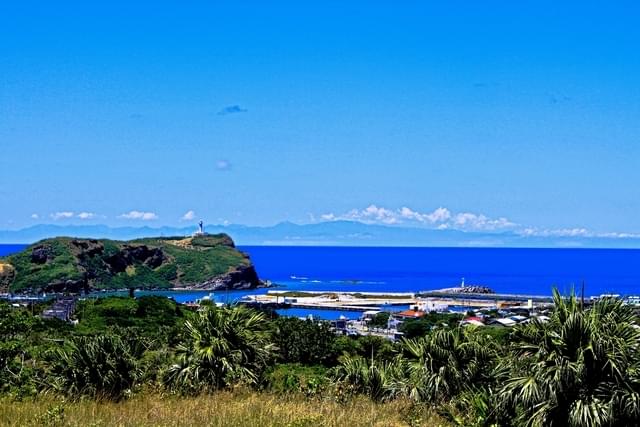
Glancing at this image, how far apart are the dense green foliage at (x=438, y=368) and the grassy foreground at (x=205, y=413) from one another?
0.91 meters

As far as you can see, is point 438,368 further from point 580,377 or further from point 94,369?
point 94,369

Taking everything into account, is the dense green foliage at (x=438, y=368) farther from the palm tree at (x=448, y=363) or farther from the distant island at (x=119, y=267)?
the distant island at (x=119, y=267)

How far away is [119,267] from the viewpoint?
179 meters

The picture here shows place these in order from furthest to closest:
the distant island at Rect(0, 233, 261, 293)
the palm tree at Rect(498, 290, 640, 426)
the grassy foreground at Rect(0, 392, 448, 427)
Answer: the distant island at Rect(0, 233, 261, 293)
the palm tree at Rect(498, 290, 640, 426)
the grassy foreground at Rect(0, 392, 448, 427)

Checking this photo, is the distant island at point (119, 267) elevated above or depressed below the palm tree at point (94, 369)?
below

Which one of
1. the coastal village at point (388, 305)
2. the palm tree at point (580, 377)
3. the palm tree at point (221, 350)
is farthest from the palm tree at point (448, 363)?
the coastal village at point (388, 305)

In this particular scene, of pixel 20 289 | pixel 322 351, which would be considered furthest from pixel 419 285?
pixel 322 351

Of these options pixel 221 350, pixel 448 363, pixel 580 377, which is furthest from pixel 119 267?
pixel 580 377

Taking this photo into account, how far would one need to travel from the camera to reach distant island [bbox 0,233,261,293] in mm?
157750

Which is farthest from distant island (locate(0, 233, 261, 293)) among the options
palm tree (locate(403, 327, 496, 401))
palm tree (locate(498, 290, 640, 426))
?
palm tree (locate(498, 290, 640, 426))

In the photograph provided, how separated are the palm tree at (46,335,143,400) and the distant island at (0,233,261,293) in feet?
475

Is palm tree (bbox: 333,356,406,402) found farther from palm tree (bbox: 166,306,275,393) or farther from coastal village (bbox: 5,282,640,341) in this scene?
coastal village (bbox: 5,282,640,341)

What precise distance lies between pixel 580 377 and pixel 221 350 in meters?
6.22

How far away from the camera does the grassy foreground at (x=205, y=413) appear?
755cm
